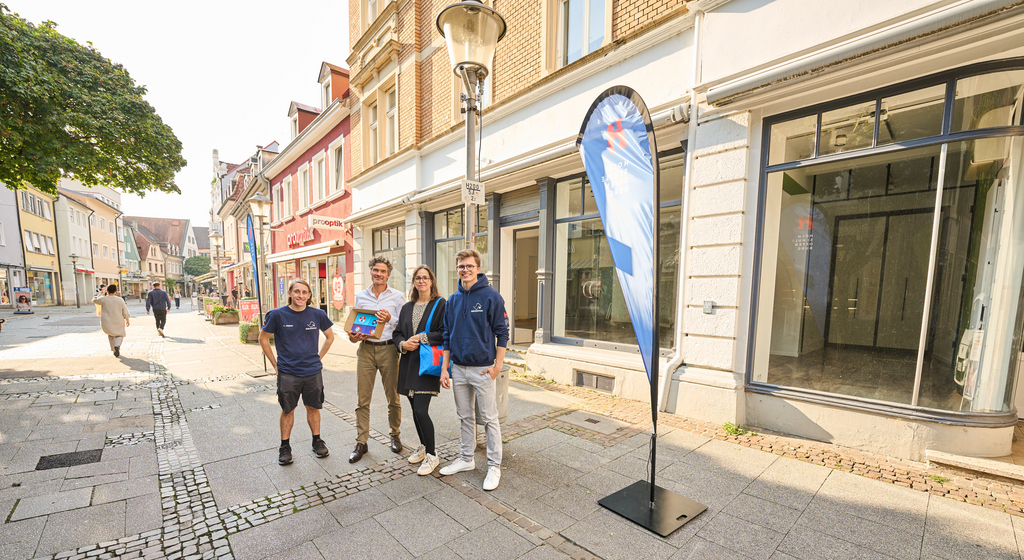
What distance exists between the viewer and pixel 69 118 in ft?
21.0

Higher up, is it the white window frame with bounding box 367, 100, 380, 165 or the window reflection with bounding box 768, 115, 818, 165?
the white window frame with bounding box 367, 100, 380, 165

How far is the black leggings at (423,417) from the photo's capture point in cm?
352

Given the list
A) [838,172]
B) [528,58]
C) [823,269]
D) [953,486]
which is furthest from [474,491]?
[528,58]

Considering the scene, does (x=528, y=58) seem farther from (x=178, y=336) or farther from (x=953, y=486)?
(x=178, y=336)

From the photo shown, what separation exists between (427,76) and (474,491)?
30.9 feet

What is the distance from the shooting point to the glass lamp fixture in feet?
12.5

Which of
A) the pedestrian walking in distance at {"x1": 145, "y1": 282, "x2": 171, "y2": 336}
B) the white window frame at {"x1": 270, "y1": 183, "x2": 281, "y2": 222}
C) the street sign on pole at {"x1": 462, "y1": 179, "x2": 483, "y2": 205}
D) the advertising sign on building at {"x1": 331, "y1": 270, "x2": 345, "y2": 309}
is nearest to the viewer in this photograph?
the street sign on pole at {"x1": 462, "y1": 179, "x2": 483, "y2": 205}

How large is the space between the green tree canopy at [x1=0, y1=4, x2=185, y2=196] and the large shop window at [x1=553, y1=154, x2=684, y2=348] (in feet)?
25.9

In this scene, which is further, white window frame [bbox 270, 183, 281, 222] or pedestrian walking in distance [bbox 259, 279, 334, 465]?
white window frame [bbox 270, 183, 281, 222]

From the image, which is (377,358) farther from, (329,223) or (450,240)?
(329,223)

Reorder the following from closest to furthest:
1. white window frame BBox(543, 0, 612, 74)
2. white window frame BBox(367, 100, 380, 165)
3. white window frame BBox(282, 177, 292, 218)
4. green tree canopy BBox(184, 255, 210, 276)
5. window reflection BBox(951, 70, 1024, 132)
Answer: window reflection BBox(951, 70, 1024, 132) < white window frame BBox(543, 0, 612, 74) < white window frame BBox(367, 100, 380, 165) < white window frame BBox(282, 177, 292, 218) < green tree canopy BBox(184, 255, 210, 276)

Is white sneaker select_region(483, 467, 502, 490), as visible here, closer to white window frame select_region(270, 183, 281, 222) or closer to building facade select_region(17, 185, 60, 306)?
white window frame select_region(270, 183, 281, 222)

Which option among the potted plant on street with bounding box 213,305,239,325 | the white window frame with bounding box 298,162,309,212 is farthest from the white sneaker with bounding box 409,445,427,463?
the potted plant on street with bounding box 213,305,239,325

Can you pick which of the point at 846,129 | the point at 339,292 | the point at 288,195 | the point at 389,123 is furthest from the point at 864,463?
the point at 288,195
